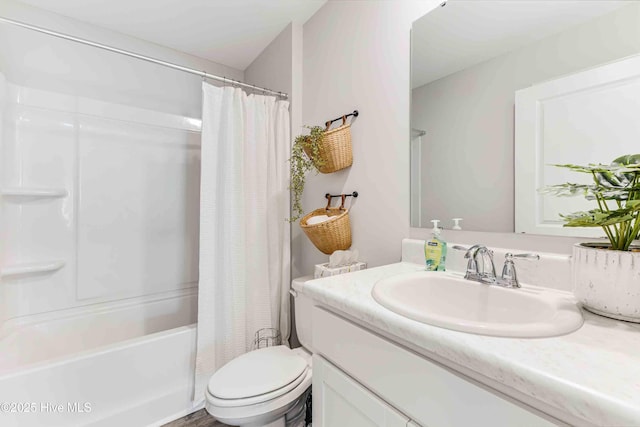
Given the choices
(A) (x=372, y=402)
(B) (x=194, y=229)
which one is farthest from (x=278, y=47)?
(A) (x=372, y=402)

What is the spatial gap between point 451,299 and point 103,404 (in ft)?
5.65

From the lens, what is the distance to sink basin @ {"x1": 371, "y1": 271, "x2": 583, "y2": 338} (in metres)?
0.54

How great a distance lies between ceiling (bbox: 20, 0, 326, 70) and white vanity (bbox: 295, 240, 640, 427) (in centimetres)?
181

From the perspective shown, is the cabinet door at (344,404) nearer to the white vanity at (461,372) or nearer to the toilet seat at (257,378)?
the white vanity at (461,372)

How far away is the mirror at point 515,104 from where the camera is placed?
2.52 ft

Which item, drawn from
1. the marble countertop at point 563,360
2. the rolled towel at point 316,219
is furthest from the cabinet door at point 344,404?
the rolled towel at point 316,219

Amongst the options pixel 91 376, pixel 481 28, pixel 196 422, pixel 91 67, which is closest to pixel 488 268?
pixel 481 28

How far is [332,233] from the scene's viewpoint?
1439 millimetres

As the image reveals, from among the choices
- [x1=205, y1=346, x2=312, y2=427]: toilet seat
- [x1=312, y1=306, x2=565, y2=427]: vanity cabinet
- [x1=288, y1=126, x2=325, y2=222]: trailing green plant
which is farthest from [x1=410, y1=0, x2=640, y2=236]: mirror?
[x1=205, y1=346, x2=312, y2=427]: toilet seat

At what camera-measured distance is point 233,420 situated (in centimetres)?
105

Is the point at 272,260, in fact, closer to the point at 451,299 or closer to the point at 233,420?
the point at 233,420

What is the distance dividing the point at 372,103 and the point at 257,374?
136 centimetres

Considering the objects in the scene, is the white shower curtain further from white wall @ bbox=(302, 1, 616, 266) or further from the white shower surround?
white wall @ bbox=(302, 1, 616, 266)

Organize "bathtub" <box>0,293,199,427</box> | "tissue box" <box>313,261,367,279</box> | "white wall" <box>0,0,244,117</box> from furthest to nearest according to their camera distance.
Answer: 1. "white wall" <box>0,0,244,117</box>
2. "tissue box" <box>313,261,367,279</box>
3. "bathtub" <box>0,293,199,427</box>
